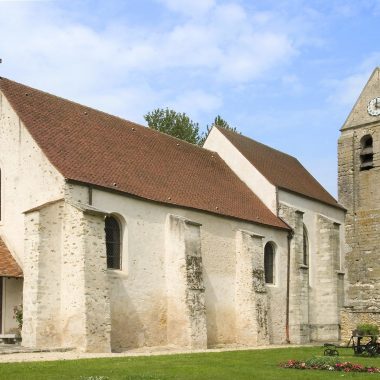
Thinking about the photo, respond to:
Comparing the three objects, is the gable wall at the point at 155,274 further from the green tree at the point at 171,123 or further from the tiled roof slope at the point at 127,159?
the green tree at the point at 171,123

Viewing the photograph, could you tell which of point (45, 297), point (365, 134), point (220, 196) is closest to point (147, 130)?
point (220, 196)

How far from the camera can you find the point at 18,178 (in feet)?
71.3

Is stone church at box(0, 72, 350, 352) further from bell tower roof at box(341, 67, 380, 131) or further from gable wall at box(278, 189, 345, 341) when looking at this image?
bell tower roof at box(341, 67, 380, 131)

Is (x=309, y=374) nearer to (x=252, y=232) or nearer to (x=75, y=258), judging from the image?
(x=75, y=258)

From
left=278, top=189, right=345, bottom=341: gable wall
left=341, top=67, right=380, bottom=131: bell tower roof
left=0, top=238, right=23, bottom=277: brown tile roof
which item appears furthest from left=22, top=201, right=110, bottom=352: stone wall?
left=341, top=67, right=380, bottom=131: bell tower roof

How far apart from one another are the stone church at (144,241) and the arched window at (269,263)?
0.15 ft

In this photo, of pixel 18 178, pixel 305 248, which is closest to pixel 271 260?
pixel 305 248

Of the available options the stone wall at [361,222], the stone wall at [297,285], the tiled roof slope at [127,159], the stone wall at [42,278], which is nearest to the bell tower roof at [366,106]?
the stone wall at [361,222]

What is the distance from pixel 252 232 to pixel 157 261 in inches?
231

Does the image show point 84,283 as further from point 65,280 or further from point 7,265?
point 7,265

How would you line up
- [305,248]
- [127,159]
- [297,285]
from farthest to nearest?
[305,248] < [297,285] < [127,159]

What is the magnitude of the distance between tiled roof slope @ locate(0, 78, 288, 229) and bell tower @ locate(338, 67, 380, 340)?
25.9 feet

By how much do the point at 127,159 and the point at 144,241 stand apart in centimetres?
352

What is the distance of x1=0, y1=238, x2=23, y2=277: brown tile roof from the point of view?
793 inches
